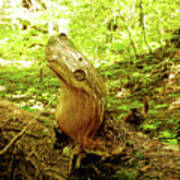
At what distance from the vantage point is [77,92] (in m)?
1.88

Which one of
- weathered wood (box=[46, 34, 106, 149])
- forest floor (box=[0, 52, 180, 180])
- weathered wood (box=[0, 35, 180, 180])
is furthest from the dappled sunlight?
weathered wood (box=[46, 34, 106, 149])

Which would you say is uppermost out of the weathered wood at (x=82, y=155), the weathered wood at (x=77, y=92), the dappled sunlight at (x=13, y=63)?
the dappled sunlight at (x=13, y=63)

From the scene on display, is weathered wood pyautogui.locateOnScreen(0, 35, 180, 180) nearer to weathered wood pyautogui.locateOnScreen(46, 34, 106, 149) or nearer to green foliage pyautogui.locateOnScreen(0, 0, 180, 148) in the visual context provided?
weathered wood pyautogui.locateOnScreen(46, 34, 106, 149)

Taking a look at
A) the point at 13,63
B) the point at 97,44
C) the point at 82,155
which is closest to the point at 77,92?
the point at 82,155

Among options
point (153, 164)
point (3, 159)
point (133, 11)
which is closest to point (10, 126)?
point (3, 159)

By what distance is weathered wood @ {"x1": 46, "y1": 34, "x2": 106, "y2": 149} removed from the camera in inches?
71.8

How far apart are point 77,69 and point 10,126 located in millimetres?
1476

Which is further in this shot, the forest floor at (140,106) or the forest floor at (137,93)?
the forest floor at (137,93)

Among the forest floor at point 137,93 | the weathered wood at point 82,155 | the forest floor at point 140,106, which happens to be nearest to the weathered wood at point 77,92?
the weathered wood at point 82,155

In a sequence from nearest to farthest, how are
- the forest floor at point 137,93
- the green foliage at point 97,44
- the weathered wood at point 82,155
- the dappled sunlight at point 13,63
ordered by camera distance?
the weathered wood at point 82,155
the forest floor at point 137,93
the green foliage at point 97,44
the dappled sunlight at point 13,63

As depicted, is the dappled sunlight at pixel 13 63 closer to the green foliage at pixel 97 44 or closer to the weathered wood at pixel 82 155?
the green foliage at pixel 97 44

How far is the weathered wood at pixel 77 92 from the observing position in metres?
1.82

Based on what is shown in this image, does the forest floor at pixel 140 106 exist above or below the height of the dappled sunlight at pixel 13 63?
below

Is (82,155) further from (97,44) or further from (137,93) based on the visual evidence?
(97,44)
